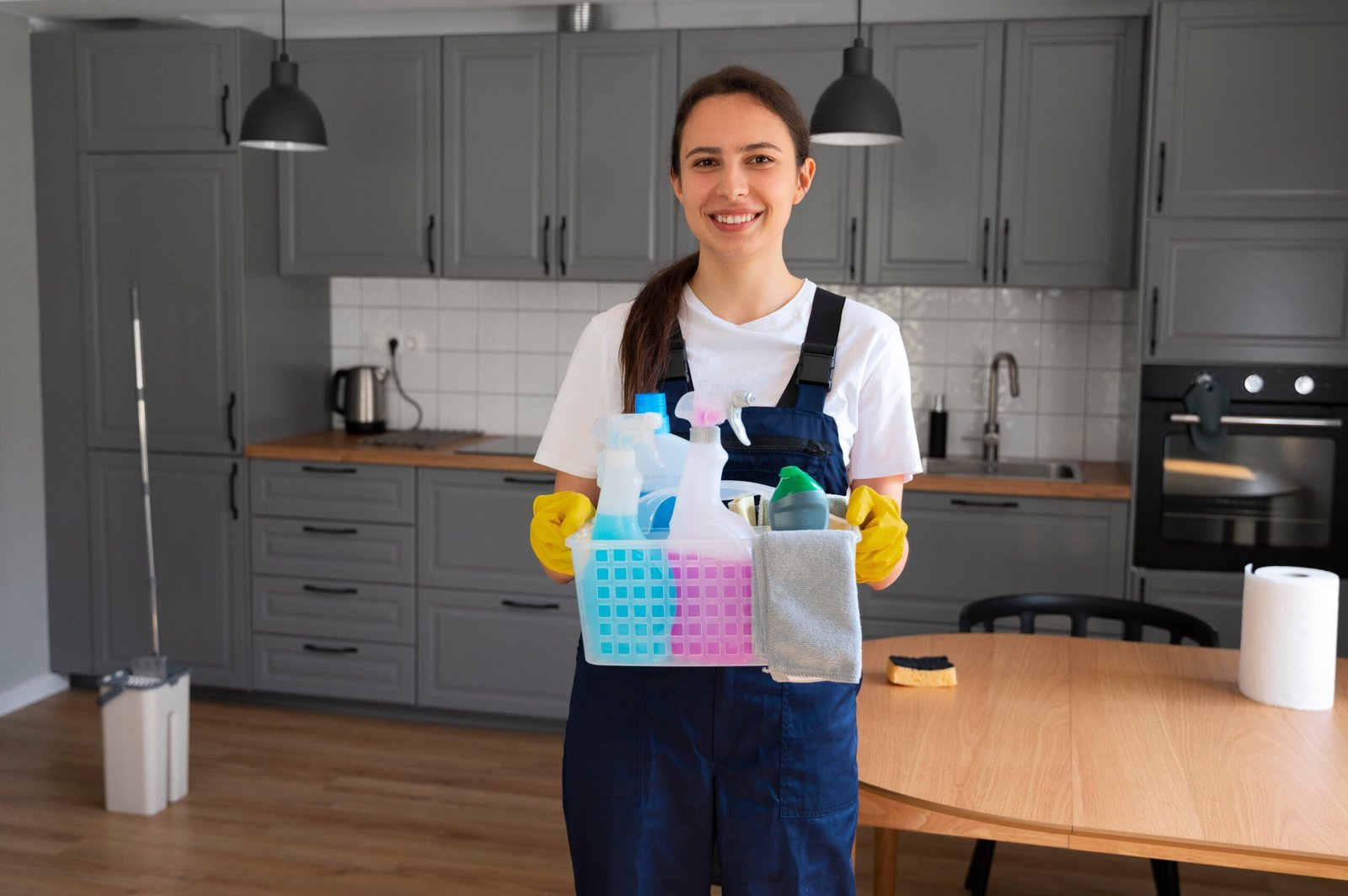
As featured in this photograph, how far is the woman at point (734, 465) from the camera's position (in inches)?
54.2

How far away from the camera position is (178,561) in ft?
13.9

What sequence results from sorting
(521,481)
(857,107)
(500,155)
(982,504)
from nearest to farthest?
1. (857,107)
2. (982,504)
3. (521,481)
4. (500,155)

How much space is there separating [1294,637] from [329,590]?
306 cm

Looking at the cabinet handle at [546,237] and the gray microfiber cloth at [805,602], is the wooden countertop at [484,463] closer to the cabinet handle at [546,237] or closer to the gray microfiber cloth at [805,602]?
the cabinet handle at [546,237]

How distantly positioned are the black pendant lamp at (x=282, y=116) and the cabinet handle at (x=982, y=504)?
2096 millimetres

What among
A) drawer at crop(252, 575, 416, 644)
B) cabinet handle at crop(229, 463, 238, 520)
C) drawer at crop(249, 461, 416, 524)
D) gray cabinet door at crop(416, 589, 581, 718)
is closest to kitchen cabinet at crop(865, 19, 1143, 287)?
gray cabinet door at crop(416, 589, 581, 718)

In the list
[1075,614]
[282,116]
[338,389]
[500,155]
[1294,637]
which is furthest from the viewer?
[338,389]

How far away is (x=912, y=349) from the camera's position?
4.28 m

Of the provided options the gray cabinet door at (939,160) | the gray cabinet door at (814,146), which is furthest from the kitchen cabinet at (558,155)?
the gray cabinet door at (939,160)

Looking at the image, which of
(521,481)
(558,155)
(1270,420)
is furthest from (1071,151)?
(521,481)

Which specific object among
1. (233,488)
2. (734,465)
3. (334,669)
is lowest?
(334,669)

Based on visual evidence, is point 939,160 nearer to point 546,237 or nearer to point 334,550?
point 546,237

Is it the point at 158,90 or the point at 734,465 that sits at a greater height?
the point at 158,90

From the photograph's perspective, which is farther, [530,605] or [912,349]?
[912,349]
